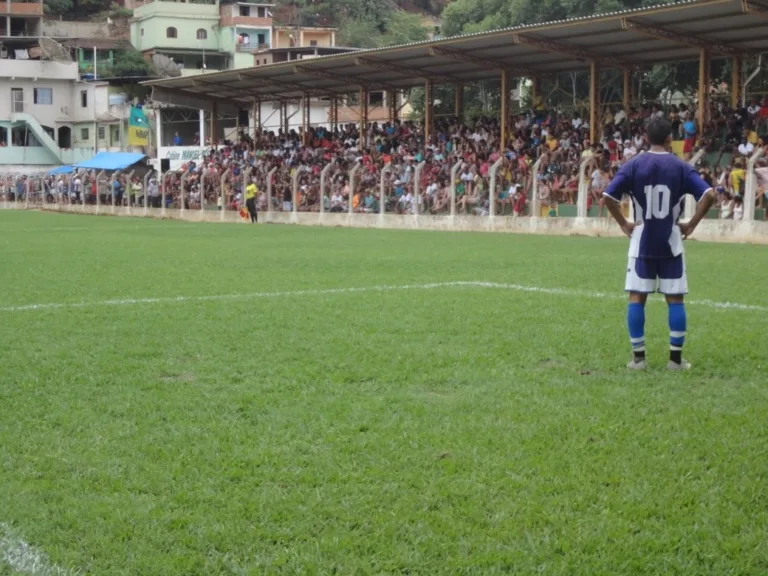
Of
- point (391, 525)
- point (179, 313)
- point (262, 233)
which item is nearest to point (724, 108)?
point (262, 233)

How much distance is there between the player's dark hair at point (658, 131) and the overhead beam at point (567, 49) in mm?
23572

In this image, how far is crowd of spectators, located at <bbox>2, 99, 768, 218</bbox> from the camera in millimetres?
A: 26453

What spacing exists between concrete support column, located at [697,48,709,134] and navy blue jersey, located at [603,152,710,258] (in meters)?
22.1

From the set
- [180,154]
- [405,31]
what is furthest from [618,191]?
[405,31]

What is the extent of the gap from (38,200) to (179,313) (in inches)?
2030

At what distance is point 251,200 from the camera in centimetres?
3691

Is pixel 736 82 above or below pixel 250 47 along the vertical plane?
below

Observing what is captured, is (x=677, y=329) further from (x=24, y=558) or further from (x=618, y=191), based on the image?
(x=24, y=558)

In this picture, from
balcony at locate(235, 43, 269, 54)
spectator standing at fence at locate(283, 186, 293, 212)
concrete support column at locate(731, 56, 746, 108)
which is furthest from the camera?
balcony at locate(235, 43, 269, 54)

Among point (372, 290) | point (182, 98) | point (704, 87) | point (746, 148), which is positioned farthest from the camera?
point (182, 98)

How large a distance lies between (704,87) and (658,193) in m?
23.1

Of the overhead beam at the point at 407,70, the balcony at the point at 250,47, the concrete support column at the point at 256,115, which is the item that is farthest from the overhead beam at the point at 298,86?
the balcony at the point at 250,47

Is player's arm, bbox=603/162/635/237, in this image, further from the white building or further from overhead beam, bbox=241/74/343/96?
the white building

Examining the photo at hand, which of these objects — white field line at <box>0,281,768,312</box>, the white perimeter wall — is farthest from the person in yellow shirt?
white field line at <box>0,281,768,312</box>
